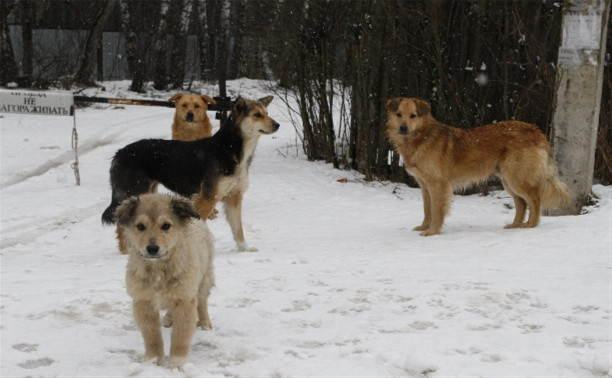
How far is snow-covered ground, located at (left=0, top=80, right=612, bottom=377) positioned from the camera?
422cm

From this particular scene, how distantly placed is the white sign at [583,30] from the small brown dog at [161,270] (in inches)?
244

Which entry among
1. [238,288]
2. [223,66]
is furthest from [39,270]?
[223,66]

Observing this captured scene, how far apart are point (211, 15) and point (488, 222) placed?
21724mm

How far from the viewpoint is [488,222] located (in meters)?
8.91

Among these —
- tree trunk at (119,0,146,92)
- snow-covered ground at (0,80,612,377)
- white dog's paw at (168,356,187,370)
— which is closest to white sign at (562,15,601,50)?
snow-covered ground at (0,80,612,377)

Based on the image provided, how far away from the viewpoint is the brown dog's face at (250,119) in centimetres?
766

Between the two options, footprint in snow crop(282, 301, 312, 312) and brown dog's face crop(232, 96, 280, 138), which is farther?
brown dog's face crop(232, 96, 280, 138)

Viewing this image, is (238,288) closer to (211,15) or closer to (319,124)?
(319,124)

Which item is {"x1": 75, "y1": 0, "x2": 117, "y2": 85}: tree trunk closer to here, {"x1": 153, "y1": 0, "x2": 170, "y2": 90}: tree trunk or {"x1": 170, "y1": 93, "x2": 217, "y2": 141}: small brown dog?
{"x1": 153, "y1": 0, "x2": 170, "y2": 90}: tree trunk

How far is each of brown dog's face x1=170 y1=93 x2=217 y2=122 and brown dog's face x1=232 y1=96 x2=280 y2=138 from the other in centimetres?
243

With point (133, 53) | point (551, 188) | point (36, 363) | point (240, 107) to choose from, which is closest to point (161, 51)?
point (133, 53)

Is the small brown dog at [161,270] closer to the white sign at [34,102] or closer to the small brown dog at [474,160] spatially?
the small brown dog at [474,160]

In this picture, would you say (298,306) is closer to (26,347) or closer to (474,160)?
(26,347)

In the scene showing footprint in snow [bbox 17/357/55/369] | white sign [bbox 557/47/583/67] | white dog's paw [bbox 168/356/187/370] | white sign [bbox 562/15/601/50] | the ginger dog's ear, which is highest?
white sign [bbox 562/15/601/50]
